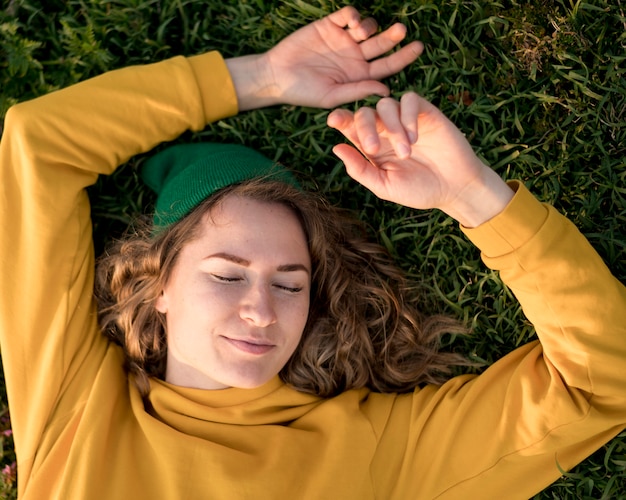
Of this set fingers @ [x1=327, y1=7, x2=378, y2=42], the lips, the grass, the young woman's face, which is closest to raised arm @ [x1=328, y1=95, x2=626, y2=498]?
the grass

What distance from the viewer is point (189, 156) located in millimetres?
3357

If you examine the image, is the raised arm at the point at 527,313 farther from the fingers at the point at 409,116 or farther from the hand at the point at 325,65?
the hand at the point at 325,65

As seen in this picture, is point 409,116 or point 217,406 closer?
point 409,116

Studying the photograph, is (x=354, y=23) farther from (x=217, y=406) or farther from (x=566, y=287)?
(x=217, y=406)

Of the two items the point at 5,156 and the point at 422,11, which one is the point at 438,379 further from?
the point at 5,156

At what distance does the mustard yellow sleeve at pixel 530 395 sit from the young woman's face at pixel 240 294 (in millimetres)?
664

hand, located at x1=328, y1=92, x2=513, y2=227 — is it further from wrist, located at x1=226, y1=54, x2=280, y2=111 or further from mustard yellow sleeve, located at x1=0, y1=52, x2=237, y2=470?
mustard yellow sleeve, located at x1=0, y1=52, x2=237, y2=470

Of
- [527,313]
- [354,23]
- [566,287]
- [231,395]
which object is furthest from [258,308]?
[354,23]

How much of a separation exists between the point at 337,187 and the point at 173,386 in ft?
3.96

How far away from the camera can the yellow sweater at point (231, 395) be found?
9.04ft

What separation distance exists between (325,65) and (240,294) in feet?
4.22

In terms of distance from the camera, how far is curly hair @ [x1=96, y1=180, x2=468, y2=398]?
10.7ft

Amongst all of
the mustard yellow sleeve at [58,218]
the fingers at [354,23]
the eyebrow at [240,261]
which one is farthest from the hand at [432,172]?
the mustard yellow sleeve at [58,218]

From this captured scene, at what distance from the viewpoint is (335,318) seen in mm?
3387
